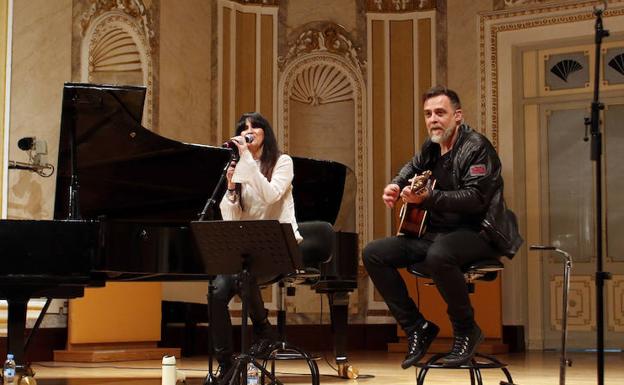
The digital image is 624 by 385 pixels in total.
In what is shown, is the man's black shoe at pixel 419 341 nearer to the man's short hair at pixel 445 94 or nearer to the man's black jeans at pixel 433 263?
the man's black jeans at pixel 433 263

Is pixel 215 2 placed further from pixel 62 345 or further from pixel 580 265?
pixel 580 265

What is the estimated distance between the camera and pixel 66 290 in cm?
500

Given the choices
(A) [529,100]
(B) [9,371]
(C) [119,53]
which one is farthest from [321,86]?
(B) [9,371]

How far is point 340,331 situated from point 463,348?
2322mm

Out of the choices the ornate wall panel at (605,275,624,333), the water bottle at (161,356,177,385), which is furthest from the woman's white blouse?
the ornate wall panel at (605,275,624,333)

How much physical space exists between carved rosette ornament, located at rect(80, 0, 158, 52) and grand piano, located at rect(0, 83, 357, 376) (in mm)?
2915

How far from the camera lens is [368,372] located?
636 cm

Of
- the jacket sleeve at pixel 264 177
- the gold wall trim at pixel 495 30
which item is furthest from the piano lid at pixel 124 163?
the gold wall trim at pixel 495 30

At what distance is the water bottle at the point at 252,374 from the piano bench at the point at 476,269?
823 millimetres

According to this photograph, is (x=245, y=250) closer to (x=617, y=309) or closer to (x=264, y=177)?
(x=264, y=177)

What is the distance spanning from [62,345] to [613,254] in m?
5.07

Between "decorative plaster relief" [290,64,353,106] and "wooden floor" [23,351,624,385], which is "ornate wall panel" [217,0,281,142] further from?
"wooden floor" [23,351,624,385]

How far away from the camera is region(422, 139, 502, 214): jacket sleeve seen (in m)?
3.81

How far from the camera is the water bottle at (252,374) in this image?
12.9 feet
